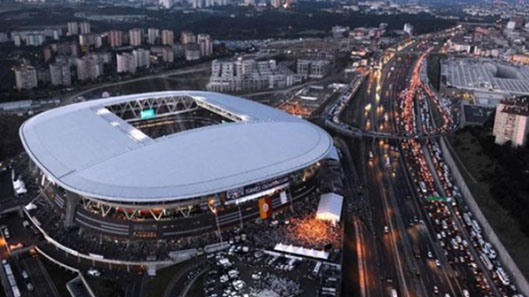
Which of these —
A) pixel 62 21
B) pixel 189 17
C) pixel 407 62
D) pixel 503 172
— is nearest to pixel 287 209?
pixel 503 172

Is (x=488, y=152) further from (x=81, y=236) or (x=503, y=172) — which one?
(x=81, y=236)

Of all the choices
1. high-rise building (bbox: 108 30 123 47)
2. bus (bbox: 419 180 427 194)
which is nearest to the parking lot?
bus (bbox: 419 180 427 194)

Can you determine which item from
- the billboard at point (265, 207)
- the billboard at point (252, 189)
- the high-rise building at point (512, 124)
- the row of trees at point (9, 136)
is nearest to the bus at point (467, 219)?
the billboard at point (252, 189)

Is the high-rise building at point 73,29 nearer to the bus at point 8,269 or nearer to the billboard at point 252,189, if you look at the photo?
the bus at point 8,269

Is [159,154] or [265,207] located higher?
[159,154]

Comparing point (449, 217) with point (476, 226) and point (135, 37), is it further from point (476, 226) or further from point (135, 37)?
point (135, 37)

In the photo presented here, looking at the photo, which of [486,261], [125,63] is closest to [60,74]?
[125,63]
